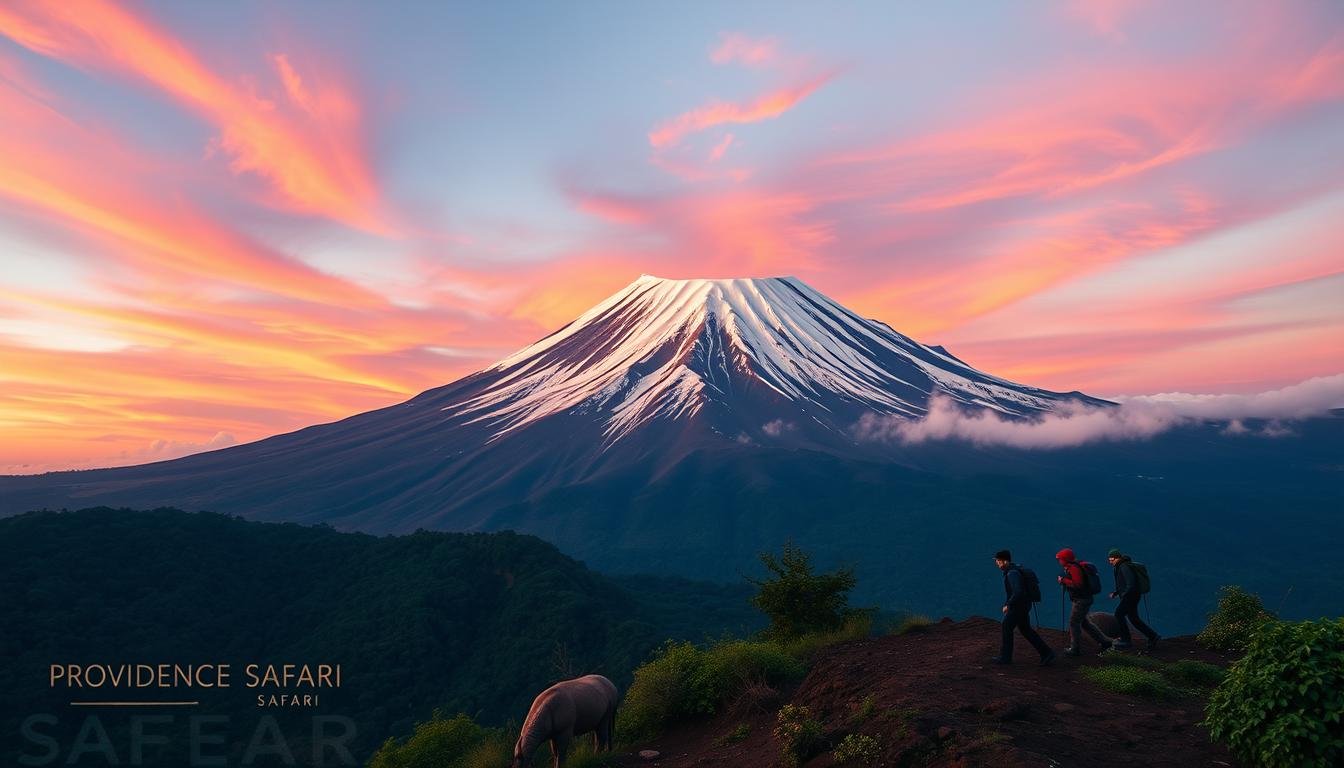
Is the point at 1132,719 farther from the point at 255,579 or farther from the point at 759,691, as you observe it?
the point at 255,579

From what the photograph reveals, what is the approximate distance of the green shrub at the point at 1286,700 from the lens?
7.89 metres

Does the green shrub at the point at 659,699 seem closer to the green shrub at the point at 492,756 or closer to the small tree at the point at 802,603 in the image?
the green shrub at the point at 492,756

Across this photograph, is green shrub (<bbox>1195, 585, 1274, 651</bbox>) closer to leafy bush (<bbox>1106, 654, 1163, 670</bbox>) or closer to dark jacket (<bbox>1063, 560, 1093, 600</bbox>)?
leafy bush (<bbox>1106, 654, 1163, 670</bbox>)

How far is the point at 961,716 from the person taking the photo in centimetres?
991

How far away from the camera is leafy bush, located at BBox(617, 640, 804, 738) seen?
14.3 meters

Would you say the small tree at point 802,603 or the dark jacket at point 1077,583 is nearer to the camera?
the dark jacket at point 1077,583

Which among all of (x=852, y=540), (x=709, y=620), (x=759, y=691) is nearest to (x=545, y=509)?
(x=852, y=540)

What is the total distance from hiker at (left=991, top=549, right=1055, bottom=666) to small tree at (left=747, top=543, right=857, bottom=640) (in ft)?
19.9

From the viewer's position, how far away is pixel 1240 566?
573 feet

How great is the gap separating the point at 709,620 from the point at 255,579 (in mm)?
47887

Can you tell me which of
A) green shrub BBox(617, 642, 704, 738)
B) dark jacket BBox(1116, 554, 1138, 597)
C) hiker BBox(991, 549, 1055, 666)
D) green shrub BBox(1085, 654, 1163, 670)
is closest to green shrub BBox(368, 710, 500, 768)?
green shrub BBox(617, 642, 704, 738)

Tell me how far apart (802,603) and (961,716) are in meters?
9.18

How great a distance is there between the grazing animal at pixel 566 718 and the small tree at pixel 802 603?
18.3ft

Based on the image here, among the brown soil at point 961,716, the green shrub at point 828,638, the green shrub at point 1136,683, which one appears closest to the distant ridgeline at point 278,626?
the green shrub at point 828,638
